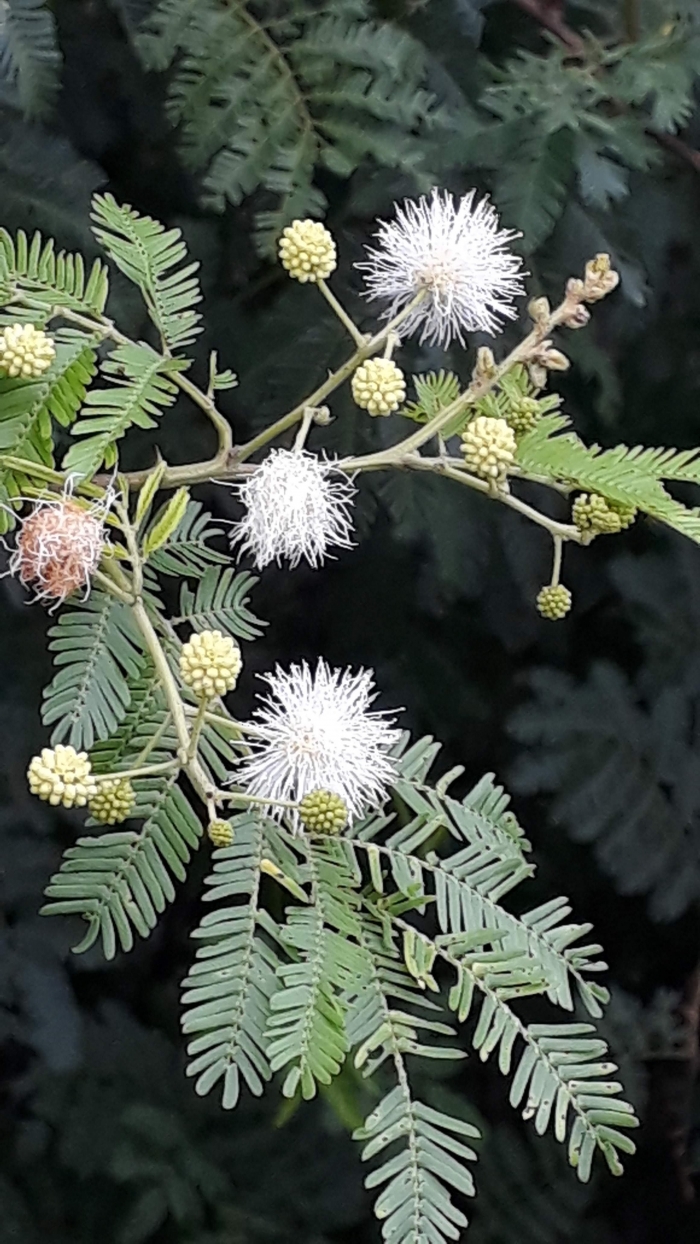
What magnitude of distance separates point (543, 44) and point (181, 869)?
3.39ft

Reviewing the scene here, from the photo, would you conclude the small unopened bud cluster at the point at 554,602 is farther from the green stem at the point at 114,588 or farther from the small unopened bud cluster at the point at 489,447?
the green stem at the point at 114,588

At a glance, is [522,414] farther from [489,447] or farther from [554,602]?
[554,602]

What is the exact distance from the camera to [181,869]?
2.40 ft

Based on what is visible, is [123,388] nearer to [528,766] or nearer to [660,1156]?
[528,766]

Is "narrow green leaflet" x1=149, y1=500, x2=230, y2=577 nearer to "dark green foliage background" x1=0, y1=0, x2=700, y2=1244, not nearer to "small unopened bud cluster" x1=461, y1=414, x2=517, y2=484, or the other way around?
"small unopened bud cluster" x1=461, y1=414, x2=517, y2=484

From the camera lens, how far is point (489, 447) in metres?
0.66

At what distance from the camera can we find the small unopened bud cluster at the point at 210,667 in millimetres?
625

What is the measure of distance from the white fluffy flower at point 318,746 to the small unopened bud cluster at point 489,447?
155mm

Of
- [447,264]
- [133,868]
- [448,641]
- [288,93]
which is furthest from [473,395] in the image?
[448,641]

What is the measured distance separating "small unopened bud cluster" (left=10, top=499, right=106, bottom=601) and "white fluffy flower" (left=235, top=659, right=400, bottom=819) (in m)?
0.13

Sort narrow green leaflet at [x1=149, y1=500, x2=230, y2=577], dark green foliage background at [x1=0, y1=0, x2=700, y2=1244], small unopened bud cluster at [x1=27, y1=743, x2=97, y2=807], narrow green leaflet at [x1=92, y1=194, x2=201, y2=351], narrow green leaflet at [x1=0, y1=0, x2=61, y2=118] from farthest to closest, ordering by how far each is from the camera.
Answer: dark green foliage background at [x1=0, y1=0, x2=700, y2=1244] < narrow green leaflet at [x1=0, y1=0, x2=61, y2=118] < narrow green leaflet at [x1=149, y1=500, x2=230, y2=577] < narrow green leaflet at [x1=92, y1=194, x2=201, y2=351] < small unopened bud cluster at [x1=27, y1=743, x2=97, y2=807]

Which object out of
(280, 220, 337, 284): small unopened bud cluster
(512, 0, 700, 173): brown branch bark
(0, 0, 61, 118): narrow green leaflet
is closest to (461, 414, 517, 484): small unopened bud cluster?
(280, 220, 337, 284): small unopened bud cluster

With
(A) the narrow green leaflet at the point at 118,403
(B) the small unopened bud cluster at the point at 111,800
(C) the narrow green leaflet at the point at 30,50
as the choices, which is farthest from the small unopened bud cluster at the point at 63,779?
(C) the narrow green leaflet at the point at 30,50

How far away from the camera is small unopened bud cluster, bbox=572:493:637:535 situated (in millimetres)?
717
